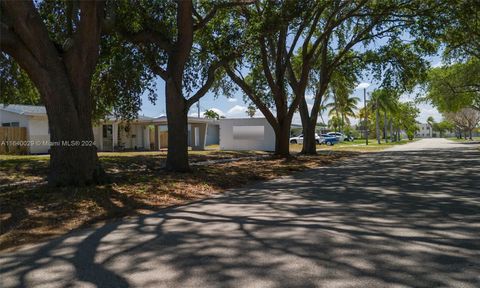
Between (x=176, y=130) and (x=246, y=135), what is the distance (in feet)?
72.1

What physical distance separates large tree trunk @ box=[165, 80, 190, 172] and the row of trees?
1.3 inches

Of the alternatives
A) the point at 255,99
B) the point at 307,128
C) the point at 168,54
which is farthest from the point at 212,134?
the point at 168,54

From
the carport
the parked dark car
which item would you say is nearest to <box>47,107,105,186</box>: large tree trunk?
the carport

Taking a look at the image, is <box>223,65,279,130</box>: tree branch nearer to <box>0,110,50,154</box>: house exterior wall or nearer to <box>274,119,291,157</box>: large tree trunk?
<box>274,119,291,157</box>: large tree trunk

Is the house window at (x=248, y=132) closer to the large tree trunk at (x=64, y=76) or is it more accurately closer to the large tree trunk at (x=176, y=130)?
the large tree trunk at (x=176, y=130)

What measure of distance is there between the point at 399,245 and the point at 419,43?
19.8m

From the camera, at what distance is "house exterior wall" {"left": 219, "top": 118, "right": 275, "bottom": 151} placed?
35.8 meters

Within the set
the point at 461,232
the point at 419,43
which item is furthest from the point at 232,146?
the point at 461,232

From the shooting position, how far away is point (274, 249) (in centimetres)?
536

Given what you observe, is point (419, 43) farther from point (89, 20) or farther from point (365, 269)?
point (365, 269)

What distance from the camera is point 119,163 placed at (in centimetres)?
1842

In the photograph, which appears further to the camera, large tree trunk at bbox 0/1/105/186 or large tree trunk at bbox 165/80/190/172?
large tree trunk at bbox 165/80/190/172

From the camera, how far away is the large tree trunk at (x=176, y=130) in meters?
14.8

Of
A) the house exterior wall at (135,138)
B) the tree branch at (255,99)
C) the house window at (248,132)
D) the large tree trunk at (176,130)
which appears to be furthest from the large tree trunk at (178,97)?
the house window at (248,132)
